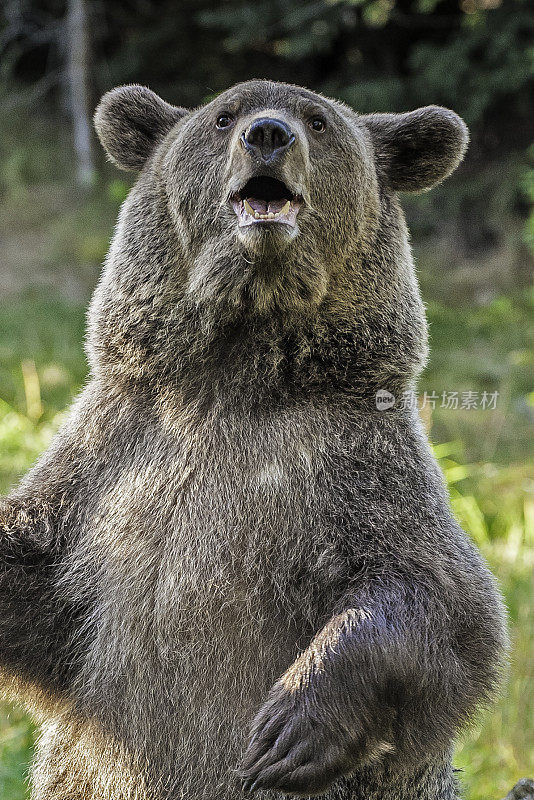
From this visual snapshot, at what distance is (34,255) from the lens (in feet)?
44.8

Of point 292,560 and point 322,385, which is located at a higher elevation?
point 322,385

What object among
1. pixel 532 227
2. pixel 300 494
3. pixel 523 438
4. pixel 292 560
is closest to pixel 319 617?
pixel 292 560

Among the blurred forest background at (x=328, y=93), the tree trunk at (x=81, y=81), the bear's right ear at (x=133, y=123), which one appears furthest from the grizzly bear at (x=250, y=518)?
the tree trunk at (x=81, y=81)

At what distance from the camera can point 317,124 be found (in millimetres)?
3414

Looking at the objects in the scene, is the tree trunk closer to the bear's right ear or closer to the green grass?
the green grass

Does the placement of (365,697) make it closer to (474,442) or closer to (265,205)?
(265,205)

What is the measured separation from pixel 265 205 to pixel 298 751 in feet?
5.67

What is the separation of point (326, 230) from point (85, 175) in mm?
11956

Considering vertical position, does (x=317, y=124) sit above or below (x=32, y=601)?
above

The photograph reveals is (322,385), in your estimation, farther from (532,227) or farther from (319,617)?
(532,227)

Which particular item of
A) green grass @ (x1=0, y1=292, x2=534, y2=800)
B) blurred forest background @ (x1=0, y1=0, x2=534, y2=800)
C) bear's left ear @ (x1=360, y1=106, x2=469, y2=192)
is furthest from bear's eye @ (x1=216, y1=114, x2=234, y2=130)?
blurred forest background @ (x1=0, y1=0, x2=534, y2=800)

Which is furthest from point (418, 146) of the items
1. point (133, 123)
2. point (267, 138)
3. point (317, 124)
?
point (133, 123)

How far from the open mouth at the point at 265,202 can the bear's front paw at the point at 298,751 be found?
4.84 ft

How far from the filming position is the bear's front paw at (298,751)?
9.01ft
